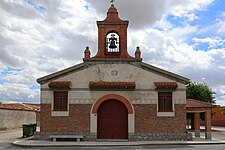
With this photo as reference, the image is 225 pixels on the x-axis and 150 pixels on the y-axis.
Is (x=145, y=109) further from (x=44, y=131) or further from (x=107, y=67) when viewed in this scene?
(x=44, y=131)

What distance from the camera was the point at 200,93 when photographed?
1521 inches

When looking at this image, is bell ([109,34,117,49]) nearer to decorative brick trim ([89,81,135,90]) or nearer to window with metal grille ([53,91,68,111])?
decorative brick trim ([89,81,135,90])

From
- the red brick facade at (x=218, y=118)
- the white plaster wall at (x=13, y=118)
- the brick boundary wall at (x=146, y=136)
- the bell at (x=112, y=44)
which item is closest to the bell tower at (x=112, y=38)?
the bell at (x=112, y=44)

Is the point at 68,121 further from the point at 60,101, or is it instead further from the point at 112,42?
the point at 112,42

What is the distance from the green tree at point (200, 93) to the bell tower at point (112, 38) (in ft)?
59.7

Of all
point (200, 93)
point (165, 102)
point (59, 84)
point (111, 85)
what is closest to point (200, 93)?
point (200, 93)

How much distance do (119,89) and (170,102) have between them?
3778mm

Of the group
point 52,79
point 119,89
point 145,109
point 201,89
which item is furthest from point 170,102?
point 201,89

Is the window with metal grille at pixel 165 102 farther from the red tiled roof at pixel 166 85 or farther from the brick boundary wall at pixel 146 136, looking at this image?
the brick boundary wall at pixel 146 136

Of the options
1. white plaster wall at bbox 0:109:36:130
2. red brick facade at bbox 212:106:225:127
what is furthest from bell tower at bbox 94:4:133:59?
red brick facade at bbox 212:106:225:127

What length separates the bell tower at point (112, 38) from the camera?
23.4 metres

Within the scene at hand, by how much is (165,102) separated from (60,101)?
752 centimetres

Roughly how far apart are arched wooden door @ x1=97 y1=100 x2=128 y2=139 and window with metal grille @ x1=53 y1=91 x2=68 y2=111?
250 cm

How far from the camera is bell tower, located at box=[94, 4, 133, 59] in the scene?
2341cm
